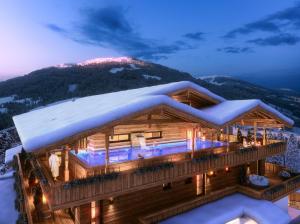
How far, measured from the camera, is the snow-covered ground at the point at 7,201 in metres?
16.8

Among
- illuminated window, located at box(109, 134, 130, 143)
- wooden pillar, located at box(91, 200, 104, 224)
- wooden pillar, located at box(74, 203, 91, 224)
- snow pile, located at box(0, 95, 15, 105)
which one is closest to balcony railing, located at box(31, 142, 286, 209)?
wooden pillar, located at box(91, 200, 104, 224)

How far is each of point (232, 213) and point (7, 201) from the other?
16193mm

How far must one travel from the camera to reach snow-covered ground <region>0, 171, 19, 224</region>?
16.8m

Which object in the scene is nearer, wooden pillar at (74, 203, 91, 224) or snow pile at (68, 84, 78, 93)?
wooden pillar at (74, 203, 91, 224)

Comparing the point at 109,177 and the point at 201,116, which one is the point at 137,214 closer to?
the point at 109,177

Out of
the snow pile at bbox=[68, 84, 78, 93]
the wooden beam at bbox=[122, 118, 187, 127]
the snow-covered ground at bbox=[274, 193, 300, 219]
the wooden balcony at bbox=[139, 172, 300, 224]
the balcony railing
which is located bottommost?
the snow-covered ground at bbox=[274, 193, 300, 219]

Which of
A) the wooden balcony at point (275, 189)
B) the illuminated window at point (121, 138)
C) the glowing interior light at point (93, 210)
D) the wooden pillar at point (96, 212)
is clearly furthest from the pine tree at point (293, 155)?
the glowing interior light at point (93, 210)

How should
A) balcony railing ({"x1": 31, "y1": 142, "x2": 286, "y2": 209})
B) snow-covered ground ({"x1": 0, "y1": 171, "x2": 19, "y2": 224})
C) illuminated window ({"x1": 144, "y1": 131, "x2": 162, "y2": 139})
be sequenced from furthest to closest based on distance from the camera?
illuminated window ({"x1": 144, "y1": 131, "x2": 162, "y2": 139}) < snow-covered ground ({"x1": 0, "y1": 171, "x2": 19, "y2": 224}) < balcony railing ({"x1": 31, "y1": 142, "x2": 286, "y2": 209})

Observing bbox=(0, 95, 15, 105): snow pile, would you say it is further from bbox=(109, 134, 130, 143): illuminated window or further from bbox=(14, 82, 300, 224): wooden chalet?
bbox=(109, 134, 130, 143): illuminated window

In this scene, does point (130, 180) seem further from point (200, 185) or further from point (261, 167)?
point (261, 167)

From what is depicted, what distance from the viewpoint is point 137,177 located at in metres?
12.2

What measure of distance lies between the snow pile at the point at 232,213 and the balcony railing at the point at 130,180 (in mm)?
2564

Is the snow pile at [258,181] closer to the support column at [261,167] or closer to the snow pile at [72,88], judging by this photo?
the support column at [261,167]

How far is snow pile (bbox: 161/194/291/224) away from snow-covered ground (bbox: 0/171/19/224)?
10592mm
